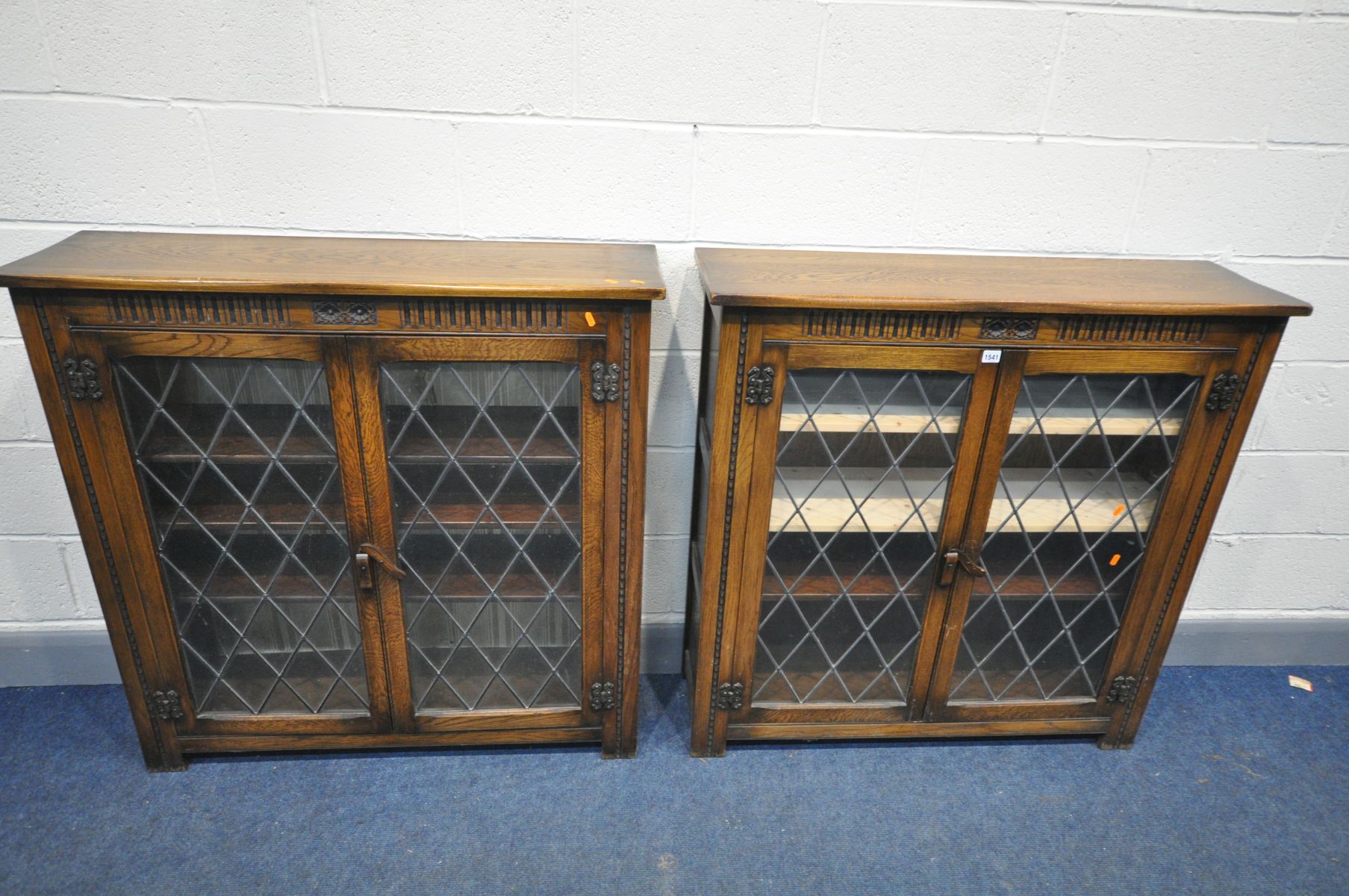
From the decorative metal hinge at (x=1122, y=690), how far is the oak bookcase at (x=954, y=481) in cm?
1

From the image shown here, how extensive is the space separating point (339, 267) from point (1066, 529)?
1632 mm

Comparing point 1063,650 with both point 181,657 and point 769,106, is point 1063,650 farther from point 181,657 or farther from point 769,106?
point 181,657

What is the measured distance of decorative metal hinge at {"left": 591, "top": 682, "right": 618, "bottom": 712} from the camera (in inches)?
78.7

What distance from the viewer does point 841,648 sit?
2.05 m

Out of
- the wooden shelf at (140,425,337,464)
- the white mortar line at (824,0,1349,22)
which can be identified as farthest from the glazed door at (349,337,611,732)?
the white mortar line at (824,0,1349,22)

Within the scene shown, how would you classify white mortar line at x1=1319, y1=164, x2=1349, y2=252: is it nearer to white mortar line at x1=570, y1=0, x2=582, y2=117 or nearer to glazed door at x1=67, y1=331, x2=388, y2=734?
white mortar line at x1=570, y1=0, x2=582, y2=117

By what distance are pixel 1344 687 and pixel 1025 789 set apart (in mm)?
1150

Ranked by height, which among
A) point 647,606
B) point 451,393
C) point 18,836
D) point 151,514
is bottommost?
point 18,836

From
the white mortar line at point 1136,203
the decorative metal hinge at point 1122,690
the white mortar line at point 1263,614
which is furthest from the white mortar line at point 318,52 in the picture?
the white mortar line at point 1263,614

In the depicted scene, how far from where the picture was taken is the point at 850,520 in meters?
1.88

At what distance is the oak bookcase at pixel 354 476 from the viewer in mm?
1575

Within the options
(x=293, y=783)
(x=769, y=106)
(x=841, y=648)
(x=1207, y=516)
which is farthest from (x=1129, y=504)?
(x=293, y=783)

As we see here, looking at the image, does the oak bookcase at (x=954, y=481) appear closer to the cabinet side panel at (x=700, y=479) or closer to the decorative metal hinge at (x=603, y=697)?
the cabinet side panel at (x=700, y=479)

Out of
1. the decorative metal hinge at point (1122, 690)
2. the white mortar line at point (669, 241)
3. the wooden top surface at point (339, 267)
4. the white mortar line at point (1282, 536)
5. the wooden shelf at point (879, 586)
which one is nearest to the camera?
the wooden top surface at point (339, 267)
